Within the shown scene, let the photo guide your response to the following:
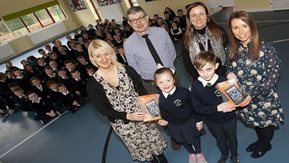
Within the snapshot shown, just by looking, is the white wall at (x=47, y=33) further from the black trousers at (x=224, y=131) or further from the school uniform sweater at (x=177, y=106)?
the black trousers at (x=224, y=131)

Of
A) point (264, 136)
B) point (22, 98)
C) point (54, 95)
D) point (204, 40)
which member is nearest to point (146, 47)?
point (204, 40)

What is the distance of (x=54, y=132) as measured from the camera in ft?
16.7

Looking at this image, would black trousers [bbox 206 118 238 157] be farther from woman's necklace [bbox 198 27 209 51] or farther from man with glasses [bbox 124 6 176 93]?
man with glasses [bbox 124 6 176 93]

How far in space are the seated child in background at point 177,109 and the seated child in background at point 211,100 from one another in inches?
3.8

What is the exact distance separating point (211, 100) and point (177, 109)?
329 mm

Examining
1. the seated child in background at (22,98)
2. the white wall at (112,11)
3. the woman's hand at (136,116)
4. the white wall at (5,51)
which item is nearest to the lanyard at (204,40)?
the woman's hand at (136,116)

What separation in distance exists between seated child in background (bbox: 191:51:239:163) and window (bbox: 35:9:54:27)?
16000 millimetres

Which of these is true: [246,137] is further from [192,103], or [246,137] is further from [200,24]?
[200,24]

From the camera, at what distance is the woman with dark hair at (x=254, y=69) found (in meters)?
2.05

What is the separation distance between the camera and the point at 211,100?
2.27m

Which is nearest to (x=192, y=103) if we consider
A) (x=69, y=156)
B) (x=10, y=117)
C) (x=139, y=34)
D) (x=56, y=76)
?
(x=139, y=34)

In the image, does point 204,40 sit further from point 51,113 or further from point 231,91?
point 51,113

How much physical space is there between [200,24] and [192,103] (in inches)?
29.8

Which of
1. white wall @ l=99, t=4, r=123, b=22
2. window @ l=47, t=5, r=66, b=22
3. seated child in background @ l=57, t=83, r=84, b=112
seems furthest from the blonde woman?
window @ l=47, t=5, r=66, b=22
